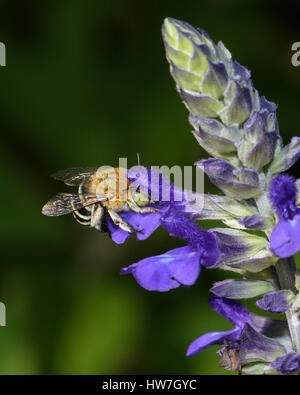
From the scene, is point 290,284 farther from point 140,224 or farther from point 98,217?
point 98,217

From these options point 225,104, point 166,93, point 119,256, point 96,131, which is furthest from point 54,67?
point 225,104

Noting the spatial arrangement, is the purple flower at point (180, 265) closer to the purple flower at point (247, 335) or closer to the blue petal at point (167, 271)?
the blue petal at point (167, 271)

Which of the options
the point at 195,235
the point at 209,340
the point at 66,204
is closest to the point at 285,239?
the point at 195,235

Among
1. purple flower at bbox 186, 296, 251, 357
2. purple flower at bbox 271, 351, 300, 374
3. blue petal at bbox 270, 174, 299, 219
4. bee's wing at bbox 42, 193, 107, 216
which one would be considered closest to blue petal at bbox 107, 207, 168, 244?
bee's wing at bbox 42, 193, 107, 216

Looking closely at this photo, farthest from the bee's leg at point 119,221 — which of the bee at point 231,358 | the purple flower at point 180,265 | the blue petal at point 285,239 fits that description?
the blue petal at point 285,239

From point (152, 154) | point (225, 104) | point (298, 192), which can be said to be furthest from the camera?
point (152, 154)

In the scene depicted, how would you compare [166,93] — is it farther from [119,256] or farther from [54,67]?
[119,256]
